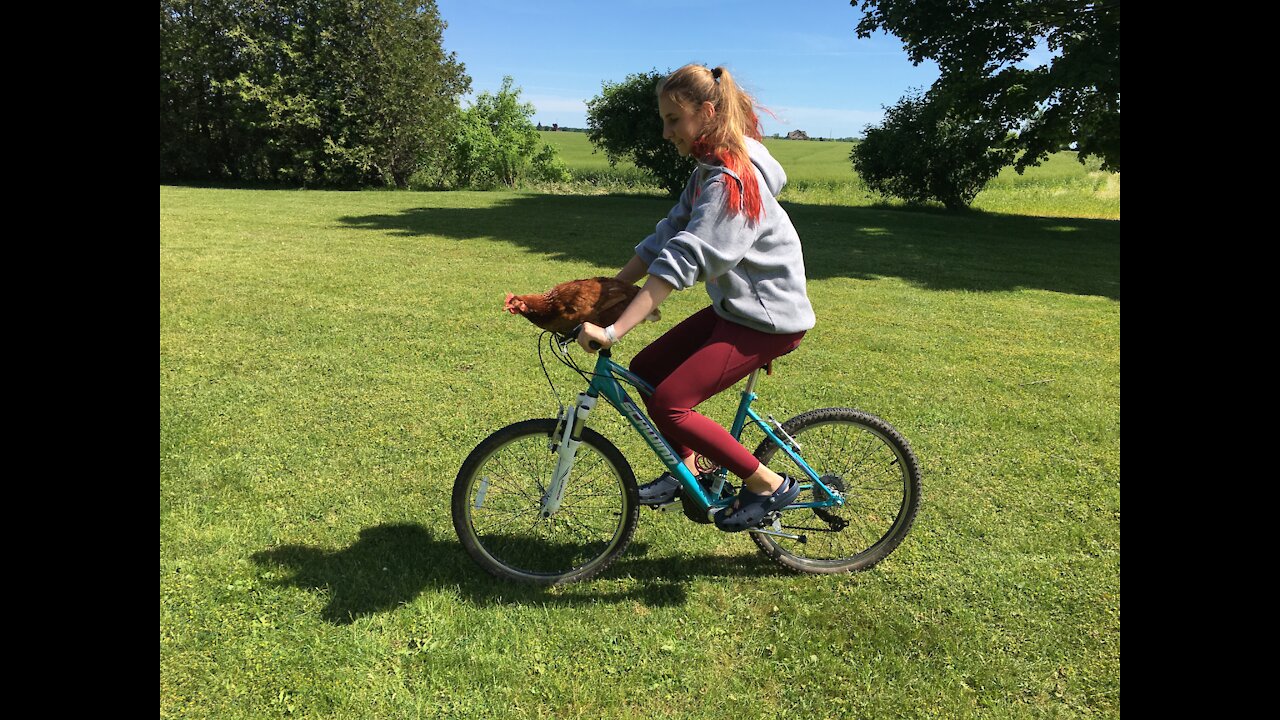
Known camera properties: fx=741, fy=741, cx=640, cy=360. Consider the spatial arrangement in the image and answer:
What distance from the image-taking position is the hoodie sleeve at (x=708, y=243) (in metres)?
2.83

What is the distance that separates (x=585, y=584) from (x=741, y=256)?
1783mm

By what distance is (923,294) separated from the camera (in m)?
11.0

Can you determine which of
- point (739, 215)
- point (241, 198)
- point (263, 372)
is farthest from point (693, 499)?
point (241, 198)

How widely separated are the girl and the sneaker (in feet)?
1.03

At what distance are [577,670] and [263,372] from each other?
489cm

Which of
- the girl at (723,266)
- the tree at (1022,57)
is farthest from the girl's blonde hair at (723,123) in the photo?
the tree at (1022,57)

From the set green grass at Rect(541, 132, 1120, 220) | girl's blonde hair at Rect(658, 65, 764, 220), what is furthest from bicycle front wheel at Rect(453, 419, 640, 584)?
green grass at Rect(541, 132, 1120, 220)

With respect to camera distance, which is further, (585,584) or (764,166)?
(585,584)

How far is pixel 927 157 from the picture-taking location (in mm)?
25766

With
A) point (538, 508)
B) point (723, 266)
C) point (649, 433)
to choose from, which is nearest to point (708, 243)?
point (723, 266)

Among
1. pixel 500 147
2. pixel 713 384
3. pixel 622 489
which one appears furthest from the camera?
pixel 500 147

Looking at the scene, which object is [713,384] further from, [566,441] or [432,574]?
[432,574]

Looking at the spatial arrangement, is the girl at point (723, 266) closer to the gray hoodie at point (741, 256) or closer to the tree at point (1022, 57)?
the gray hoodie at point (741, 256)

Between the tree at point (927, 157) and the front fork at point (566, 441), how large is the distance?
2357cm
